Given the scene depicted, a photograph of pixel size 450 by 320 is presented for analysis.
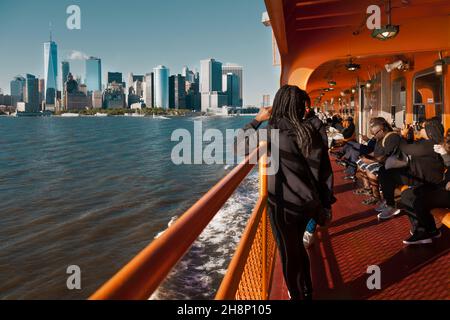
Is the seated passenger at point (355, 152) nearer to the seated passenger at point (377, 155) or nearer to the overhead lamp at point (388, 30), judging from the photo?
the seated passenger at point (377, 155)

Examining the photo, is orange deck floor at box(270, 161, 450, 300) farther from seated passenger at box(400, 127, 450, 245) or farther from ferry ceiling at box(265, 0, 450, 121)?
ferry ceiling at box(265, 0, 450, 121)

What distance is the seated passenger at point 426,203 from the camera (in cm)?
453

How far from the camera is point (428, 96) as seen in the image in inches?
356

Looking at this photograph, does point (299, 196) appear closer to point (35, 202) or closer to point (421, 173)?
point (421, 173)

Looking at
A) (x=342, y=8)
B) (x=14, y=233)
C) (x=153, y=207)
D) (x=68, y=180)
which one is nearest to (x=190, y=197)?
(x=153, y=207)

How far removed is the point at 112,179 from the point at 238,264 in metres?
26.1

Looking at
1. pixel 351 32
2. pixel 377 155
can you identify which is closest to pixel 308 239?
pixel 377 155

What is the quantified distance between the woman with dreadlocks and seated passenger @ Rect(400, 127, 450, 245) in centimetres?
227

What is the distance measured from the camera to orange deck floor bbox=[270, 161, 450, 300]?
3578mm

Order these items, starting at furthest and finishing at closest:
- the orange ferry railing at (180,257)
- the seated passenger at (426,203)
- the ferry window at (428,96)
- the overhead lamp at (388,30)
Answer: the ferry window at (428,96) < the overhead lamp at (388,30) < the seated passenger at (426,203) < the orange ferry railing at (180,257)

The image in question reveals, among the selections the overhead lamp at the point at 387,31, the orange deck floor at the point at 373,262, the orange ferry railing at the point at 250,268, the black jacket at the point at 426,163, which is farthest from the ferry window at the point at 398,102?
the orange ferry railing at the point at 250,268

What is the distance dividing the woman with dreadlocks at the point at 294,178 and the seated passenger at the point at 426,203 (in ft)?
7.44

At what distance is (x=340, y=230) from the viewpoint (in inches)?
213
